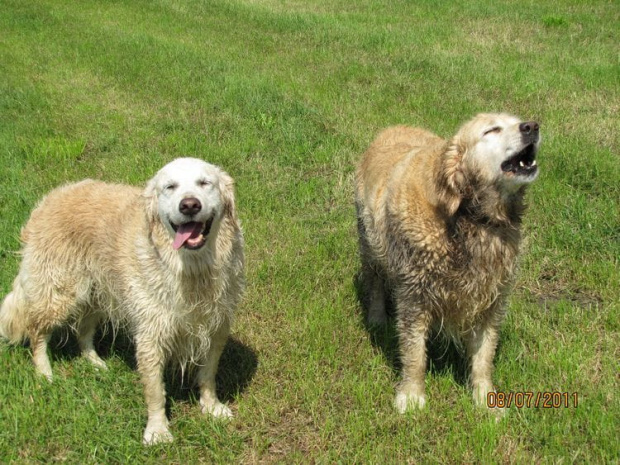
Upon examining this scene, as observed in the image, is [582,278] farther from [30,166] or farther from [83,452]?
[30,166]

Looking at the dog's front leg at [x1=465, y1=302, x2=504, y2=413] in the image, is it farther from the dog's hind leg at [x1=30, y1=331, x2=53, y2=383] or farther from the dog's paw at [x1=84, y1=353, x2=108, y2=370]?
the dog's hind leg at [x1=30, y1=331, x2=53, y2=383]

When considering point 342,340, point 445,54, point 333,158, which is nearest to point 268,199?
point 333,158

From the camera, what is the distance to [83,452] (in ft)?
12.2

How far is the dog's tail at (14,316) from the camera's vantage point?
14.4 ft

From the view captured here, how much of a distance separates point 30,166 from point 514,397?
241 inches

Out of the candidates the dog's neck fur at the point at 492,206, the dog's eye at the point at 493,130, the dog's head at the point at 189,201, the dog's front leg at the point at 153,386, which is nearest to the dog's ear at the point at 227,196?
the dog's head at the point at 189,201

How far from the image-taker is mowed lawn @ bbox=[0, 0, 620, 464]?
3844mm

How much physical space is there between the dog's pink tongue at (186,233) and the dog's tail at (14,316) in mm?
1586

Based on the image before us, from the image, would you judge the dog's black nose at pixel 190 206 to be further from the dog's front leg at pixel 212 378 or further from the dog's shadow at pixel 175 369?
the dog's shadow at pixel 175 369

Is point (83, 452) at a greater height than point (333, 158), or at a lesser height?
lesser

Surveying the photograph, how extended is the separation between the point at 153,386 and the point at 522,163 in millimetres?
2658

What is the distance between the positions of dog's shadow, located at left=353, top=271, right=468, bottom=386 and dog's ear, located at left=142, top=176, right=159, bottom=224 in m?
2.01
